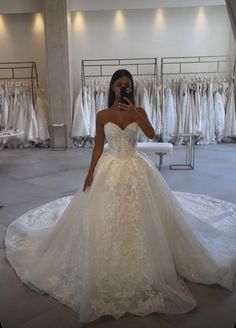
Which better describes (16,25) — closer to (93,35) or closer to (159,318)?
(93,35)

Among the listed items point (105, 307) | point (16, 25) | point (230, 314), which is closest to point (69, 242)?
point (105, 307)

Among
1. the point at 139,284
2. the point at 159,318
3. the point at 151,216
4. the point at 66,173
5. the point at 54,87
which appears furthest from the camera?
the point at 54,87

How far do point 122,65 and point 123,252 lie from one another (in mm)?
7246

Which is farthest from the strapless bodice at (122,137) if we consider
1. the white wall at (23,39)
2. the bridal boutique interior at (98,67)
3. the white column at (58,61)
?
the white wall at (23,39)

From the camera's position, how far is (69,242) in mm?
2602

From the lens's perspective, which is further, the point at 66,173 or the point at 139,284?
the point at 66,173

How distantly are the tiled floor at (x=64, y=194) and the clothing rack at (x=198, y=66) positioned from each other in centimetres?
197

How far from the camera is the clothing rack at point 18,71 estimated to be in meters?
9.03

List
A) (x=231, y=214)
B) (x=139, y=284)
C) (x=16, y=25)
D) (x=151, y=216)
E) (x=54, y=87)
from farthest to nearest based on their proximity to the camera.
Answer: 1. (x=16, y=25)
2. (x=54, y=87)
3. (x=231, y=214)
4. (x=151, y=216)
5. (x=139, y=284)

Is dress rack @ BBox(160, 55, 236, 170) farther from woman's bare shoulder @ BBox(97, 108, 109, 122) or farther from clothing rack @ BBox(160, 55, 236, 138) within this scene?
woman's bare shoulder @ BBox(97, 108, 109, 122)

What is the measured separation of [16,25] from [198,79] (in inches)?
181

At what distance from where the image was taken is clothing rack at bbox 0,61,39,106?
9031 millimetres

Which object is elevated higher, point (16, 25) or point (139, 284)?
point (16, 25)

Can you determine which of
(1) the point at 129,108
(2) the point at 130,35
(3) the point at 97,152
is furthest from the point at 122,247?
(2) the point at 130,35
